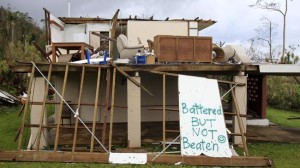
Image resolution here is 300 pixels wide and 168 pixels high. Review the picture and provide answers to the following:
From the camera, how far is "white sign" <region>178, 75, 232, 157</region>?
8.87 meters

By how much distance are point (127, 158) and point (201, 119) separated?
2020 mm

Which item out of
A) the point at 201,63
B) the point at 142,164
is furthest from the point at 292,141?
the point at 142,164

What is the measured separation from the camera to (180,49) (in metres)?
11.3

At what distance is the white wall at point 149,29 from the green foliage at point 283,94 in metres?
12.2

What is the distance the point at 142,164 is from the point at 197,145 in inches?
54.2

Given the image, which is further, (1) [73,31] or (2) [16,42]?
(2) [16,42]

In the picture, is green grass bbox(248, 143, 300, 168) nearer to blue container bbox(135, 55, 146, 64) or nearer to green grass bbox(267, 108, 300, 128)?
blue container bbox(135, 55, 146, 64)

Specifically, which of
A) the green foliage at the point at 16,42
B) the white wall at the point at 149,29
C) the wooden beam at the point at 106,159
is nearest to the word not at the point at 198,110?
the wooden beam at the point at 106,159

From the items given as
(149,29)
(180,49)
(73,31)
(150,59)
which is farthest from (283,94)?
(150,59)

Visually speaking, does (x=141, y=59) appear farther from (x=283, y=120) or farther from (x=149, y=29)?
(x=283, y=120)

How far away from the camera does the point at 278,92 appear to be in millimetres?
26016

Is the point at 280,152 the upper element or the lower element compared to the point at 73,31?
lower

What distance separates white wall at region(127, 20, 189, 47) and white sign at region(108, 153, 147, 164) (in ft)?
25.6

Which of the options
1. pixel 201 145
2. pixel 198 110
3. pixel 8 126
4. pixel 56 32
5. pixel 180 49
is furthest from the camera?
pixel 56 32
